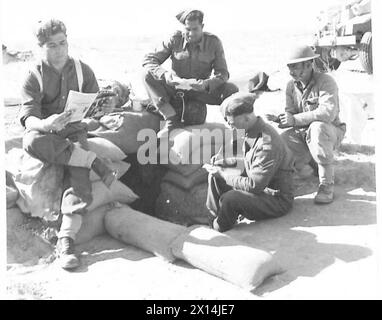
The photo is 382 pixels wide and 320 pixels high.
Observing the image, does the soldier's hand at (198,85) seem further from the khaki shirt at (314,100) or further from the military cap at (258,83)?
the military cap at (258,83)

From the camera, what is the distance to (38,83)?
148 inches

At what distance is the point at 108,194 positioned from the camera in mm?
4156

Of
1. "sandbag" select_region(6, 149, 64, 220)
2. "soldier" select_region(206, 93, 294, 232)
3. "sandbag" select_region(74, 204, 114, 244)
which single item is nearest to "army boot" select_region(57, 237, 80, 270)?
"sandbag" select_region(74, 204, 114, 244)

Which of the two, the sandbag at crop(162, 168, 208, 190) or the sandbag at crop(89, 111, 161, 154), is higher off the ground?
the sandbag at crop(89, 111, 161, 154)

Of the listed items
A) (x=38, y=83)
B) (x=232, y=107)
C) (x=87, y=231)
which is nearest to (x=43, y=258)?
(x=87, y=231)

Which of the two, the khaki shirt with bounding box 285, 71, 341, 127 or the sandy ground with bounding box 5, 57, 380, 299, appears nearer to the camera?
the sandy ground with bounding box 5, 57, 380, 299

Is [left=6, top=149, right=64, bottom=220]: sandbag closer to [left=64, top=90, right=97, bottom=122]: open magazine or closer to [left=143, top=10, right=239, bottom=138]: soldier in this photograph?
[left=64, top=90, right=97, bottom=122]: open magazine

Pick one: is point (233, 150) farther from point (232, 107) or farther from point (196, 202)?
point (232, 107)

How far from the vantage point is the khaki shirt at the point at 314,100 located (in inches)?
171

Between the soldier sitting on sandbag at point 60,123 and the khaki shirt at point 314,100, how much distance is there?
5.53 ft

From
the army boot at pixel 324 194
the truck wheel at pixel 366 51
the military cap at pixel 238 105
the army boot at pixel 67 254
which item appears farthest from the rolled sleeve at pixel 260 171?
the truck wheel at pixel 366 51

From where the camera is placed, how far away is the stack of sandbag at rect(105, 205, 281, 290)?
3.15m

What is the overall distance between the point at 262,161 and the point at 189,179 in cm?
111

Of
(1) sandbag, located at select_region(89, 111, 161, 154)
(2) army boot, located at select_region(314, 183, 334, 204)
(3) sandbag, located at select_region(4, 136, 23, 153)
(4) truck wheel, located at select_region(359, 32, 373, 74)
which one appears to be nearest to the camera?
(2) army boot, located at select_region(314, 183, 334, 204)
